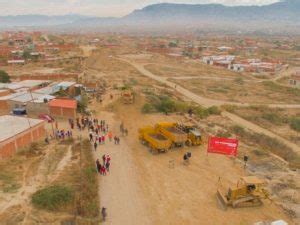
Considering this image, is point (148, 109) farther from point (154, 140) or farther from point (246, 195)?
point (246, 195)

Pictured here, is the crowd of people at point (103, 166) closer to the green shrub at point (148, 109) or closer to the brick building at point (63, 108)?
the brick building at point (63, 108)

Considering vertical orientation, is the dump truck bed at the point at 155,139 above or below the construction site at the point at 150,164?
above

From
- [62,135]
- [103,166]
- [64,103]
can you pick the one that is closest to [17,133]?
[62,135]

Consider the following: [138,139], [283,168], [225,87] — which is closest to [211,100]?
[225,87]

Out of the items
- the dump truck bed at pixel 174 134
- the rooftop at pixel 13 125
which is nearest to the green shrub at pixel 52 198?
the rooftop at pixel 13 125

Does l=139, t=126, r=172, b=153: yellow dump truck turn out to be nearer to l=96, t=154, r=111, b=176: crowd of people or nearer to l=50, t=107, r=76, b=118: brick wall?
l=96, t=154, r=111, b=176: crowd of people

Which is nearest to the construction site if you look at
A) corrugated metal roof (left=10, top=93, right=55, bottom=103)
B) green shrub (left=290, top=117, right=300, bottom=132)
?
green shrub (left=290, top=117, right=300, bottom=132)
